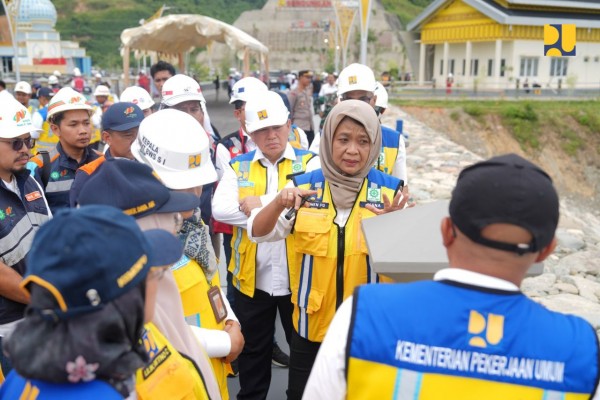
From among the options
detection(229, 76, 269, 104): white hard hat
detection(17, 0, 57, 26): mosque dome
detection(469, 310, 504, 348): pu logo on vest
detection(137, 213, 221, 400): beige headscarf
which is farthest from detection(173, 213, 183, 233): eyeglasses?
detection(17, 0, 57, 26): mosque dome

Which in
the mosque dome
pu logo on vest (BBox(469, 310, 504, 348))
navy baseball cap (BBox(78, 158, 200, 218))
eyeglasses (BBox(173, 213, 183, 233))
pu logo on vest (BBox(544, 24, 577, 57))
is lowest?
pu logo on vest (BBox(469, 310, 504, 348))

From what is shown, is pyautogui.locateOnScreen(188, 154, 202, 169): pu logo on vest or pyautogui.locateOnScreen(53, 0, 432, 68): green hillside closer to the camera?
pyautogui.locateOnScreen(188, 154, 202, 169): pu logo on vest

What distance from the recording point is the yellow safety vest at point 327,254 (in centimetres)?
276

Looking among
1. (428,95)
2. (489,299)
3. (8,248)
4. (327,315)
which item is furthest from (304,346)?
(428,95)

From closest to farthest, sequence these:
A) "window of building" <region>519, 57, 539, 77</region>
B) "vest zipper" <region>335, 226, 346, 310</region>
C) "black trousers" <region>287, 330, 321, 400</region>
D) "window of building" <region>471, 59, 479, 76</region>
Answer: "vest zipper" <region>335, 226, 346, 310</region> → "black trousers" <region>287, 330, 321, 400</region> → "window of building" <region>519, 57, 539, 77</region> → "window of building" <region>471, 59, 479, 76</region>

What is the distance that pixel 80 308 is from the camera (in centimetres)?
134

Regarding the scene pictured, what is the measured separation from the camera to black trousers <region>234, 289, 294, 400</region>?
12.0ft

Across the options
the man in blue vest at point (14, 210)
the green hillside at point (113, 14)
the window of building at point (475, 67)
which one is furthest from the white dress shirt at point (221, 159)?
the green hillside at point (113, 14)

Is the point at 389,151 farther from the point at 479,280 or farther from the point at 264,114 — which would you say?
the point at 479,280

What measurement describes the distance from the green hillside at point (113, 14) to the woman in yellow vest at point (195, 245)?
72.0 meters

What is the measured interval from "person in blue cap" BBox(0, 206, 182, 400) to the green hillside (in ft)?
240

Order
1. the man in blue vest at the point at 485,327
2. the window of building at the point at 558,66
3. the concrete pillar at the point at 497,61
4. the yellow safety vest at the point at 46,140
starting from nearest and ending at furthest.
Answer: the man in blue vest at the point at 485,327
the yellow safety vest at the point at 46,140
the concrete pillar at the point at 497,61
the window of building at the point at 558,66

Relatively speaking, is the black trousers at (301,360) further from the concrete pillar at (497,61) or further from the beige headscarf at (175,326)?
the concrete pillar at (497,61)

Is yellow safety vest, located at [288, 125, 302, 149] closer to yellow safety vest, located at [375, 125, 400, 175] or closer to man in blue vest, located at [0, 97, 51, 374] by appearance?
yellow safety vest, located at [375, 125, 400, 175]
